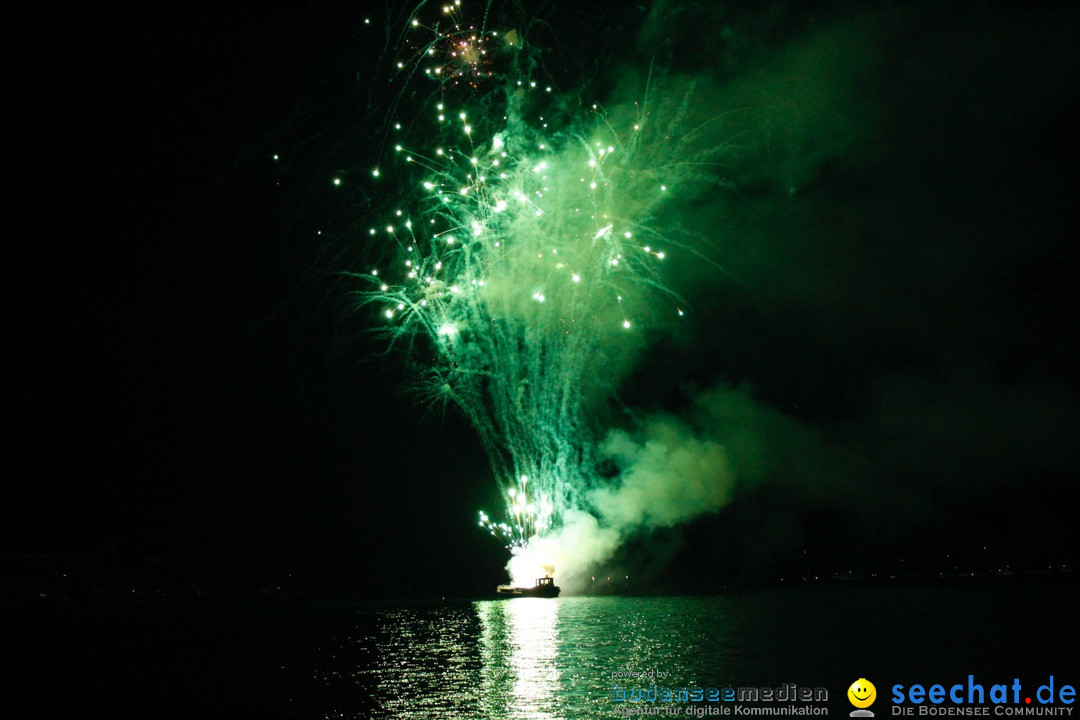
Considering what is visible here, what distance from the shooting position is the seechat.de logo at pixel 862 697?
10.6 meters

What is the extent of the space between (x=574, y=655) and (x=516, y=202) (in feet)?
36.5

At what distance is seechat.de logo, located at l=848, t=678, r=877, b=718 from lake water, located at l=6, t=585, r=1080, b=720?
216 mm

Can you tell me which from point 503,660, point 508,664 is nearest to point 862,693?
point 508,664

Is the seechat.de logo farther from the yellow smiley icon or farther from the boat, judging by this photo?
the boat

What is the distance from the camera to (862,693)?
38.1ft

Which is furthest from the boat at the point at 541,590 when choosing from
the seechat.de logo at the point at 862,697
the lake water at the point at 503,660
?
the seechat.de logo at the point at 862,697

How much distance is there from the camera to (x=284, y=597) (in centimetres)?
5222

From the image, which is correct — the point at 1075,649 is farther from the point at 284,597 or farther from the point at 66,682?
the point at 284,597

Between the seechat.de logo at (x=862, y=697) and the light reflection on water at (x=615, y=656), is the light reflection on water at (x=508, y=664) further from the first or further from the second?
the seechat.de logo at (x=862, y=697)

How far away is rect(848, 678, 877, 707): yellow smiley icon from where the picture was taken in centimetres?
1115

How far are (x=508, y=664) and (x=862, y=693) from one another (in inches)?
279

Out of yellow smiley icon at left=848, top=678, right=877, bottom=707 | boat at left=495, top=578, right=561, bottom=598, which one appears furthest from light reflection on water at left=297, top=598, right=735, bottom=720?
boat at left=495, top=578, right=561, bottom=598

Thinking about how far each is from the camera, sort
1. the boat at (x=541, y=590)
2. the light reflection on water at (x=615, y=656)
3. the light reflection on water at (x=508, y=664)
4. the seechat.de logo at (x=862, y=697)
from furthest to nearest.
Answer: the boat at (x=541, y=590), the light reflection on water at (x=615, y=656), the light reflection on water at (x=508, y=664), the seechat.de logo at (x=862, y=697)

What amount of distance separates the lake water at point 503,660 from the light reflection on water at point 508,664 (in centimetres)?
6
